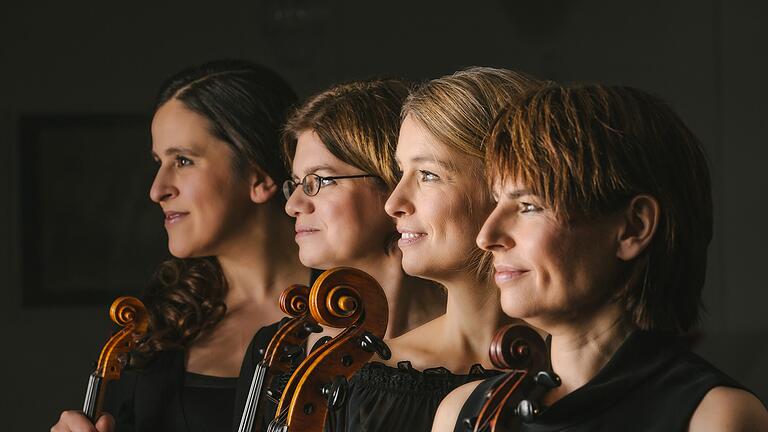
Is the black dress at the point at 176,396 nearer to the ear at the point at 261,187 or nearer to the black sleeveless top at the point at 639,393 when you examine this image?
the ear at the point at 261,187

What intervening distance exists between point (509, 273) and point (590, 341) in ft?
0.42

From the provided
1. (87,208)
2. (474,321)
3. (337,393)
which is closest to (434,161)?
(474,321)

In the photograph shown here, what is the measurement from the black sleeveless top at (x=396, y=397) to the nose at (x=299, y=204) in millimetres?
338

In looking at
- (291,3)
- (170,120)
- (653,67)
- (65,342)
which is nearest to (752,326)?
(653,67)

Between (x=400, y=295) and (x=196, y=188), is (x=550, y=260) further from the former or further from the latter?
(x=196, y=188)

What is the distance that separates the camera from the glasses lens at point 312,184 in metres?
1.96

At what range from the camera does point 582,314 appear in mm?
1336

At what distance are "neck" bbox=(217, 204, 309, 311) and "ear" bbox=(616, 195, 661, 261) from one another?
3.84ft

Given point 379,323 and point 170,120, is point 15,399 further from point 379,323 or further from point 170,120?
point 379,323

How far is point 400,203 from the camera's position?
1645mm

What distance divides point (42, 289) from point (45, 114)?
29.1 inches

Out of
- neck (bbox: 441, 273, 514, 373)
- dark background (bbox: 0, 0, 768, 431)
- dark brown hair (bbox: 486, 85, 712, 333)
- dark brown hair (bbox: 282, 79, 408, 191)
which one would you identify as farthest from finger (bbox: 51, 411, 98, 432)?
dark background (bbox: 0, 0, 768, 431)

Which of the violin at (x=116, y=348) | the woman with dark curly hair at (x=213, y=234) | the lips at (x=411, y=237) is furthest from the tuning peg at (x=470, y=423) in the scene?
the violin at (x=116, y=348)

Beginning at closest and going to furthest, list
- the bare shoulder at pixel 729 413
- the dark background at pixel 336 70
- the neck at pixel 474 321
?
the bare shoulder at pixel 729 413
the neck at pixel 474 321
the dark background at pixel 336 70
